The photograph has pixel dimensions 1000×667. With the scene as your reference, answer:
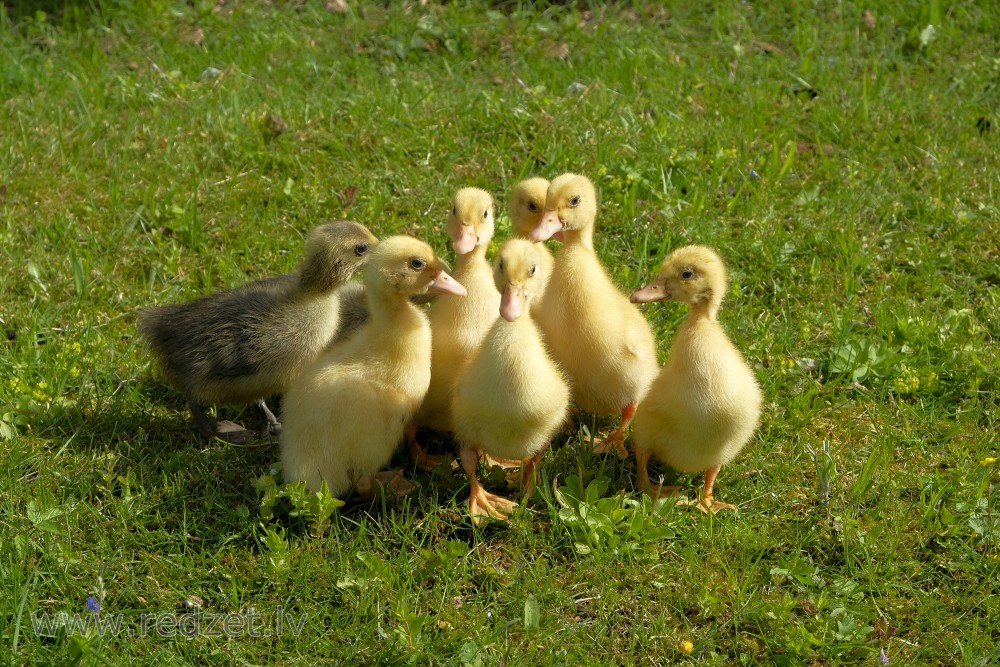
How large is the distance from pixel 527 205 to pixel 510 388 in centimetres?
125

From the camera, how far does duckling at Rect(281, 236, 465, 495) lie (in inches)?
169

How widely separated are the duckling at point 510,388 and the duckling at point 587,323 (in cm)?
29

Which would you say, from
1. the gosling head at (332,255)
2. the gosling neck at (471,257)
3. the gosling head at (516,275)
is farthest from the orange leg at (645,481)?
the gosling head at (332,255)

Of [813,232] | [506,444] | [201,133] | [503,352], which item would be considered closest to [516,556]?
[506,444]

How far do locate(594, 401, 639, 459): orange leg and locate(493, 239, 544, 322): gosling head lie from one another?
0.85 metres

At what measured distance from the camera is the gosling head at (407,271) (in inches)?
172

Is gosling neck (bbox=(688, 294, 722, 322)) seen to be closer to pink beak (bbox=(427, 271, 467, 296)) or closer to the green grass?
the green grass

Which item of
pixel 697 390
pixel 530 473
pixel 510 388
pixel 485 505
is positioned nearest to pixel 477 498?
pixel 485 505

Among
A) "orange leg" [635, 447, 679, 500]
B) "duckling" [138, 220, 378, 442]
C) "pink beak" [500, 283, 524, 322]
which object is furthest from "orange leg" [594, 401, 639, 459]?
"duckling" [138, 220, 378, 442]

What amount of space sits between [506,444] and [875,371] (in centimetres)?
206

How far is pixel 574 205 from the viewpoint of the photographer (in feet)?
15.6

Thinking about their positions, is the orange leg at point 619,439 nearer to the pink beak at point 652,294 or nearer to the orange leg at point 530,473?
the orange leg at point 530,473

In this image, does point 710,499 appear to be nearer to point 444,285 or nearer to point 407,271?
point 444,285

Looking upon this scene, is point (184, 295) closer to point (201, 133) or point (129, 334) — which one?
point (129, 334)
